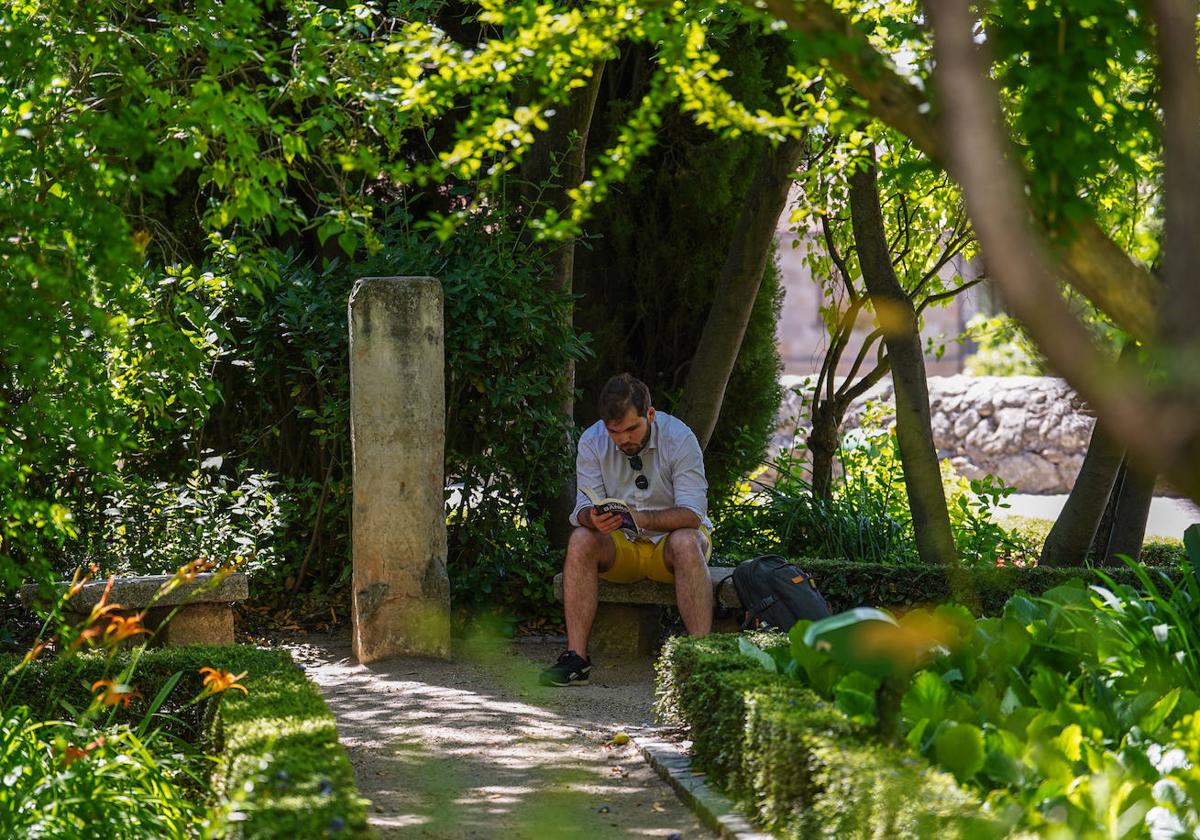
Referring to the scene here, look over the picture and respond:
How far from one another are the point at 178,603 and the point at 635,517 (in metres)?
2.03

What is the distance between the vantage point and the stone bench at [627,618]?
6770 millimetres

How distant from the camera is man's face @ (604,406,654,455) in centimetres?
646

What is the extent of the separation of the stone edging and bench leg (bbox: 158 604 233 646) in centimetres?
216

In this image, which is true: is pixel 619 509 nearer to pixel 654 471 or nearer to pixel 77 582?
pixel 654 471

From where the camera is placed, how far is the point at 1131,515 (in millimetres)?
8531

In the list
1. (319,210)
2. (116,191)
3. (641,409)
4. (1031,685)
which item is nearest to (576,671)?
(641,409)

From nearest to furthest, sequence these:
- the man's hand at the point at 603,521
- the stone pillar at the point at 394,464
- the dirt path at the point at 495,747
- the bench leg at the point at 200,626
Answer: the dirt path at the point at 495,747 < the man's hand at the point at 603,521 < the bench leg at the point at 200,626 < the stone pillar at the point at 394,464

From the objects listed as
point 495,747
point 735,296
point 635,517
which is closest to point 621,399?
point 635,517

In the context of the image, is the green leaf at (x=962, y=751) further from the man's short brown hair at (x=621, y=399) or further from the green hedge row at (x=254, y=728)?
the man's short brown hair at (x=621, y=399)

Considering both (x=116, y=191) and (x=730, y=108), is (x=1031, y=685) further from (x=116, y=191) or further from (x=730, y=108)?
(x=116, y=191)

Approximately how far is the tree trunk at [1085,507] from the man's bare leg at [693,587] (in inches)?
103

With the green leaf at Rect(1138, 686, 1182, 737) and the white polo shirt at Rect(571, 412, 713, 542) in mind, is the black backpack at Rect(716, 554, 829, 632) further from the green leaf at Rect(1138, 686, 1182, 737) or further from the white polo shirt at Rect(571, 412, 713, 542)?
the green leaf at Rect(1138, 686, 1182, 737)

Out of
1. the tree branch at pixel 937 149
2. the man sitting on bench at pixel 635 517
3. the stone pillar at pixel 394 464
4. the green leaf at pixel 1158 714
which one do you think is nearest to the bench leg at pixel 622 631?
the man sitting on bench at pixel 635 517

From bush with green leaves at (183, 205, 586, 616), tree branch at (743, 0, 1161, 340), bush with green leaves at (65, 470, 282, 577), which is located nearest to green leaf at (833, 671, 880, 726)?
tree branch at (743, 0, 1161, 340)
